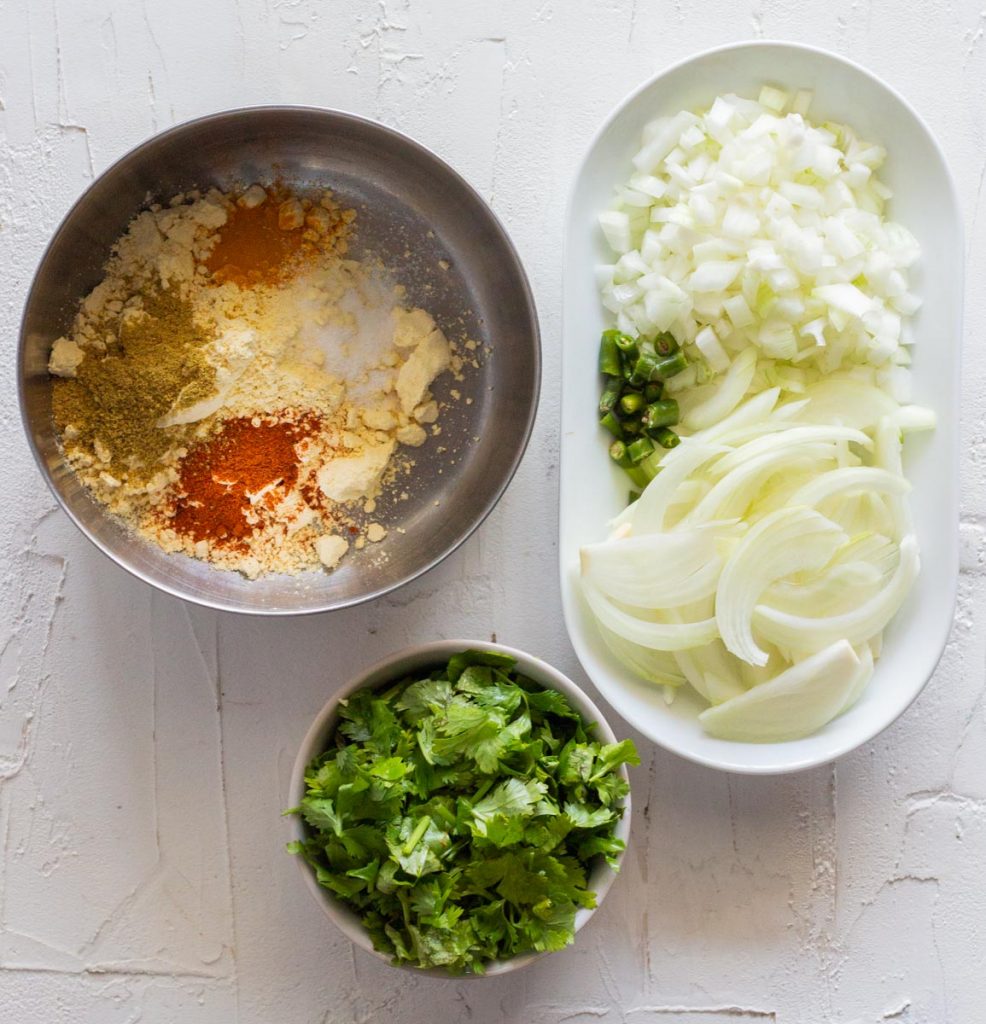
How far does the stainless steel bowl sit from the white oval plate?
0.11 meters

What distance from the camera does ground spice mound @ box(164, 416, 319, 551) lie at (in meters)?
1.68

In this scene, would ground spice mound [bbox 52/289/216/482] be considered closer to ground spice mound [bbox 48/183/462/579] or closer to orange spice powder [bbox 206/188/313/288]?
ground spice mound [bbox 48/183/462/579]

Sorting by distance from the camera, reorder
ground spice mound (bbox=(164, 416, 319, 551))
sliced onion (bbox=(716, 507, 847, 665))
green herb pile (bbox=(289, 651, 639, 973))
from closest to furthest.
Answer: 1. green herb pile (bbox=(289, 651, 639, 973))
2. sliced onion (bbox=(716, 507, 847, 665))
3. ground spice mound (bbox=(164, 416, 319, 551))

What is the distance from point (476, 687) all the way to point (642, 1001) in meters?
0.72

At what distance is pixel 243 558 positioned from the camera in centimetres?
170

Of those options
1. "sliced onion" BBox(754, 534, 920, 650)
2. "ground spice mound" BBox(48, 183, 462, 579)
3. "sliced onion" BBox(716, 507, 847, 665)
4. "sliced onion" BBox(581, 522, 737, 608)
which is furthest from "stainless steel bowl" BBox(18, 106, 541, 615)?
"sliced onion" BBox(754, 534, 920, 650)

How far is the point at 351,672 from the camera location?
5.84 ft

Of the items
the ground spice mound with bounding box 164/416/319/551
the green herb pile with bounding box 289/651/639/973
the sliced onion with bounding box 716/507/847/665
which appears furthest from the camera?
the ground spice mound with bounding box 164/416/319/551

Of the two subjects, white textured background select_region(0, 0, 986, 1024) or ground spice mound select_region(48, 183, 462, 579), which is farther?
white textured background select_region(0, 0, 986, 1024)

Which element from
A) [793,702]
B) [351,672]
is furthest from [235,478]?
[793,702]

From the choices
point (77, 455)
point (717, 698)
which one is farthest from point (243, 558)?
point (717, 698)

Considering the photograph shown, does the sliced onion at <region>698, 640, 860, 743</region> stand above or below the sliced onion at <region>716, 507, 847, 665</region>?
below

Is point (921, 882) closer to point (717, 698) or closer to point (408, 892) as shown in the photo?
point (717, 698)

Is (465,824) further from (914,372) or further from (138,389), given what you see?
(914,372)
